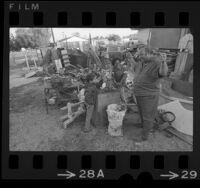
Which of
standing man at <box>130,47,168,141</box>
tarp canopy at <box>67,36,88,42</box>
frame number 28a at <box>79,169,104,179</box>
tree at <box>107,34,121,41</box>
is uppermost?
tree at <box>107,34,121,41</box>

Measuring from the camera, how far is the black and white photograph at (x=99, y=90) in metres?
3.30

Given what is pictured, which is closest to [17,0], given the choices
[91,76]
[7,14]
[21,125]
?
[7,14]

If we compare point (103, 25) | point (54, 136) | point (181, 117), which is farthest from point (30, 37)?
point (181, 117)

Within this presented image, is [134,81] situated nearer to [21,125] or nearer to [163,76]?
[163,76]

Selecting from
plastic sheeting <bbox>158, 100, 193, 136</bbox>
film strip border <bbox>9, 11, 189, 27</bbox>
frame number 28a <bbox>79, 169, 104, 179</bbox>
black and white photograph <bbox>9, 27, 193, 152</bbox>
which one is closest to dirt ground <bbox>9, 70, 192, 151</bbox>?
black and white photograph <bbox>9, 27, 193, 152</bbox>

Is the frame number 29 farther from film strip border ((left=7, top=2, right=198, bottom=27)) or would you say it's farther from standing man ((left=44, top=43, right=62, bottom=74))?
standing man ((left=44, top=43, right=62, bottom=74))

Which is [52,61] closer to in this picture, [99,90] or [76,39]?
[76,39]

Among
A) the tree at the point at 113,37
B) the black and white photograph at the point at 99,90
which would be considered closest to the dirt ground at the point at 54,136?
the black and white photograph at the point at 99,90

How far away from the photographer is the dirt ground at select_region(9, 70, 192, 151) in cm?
337

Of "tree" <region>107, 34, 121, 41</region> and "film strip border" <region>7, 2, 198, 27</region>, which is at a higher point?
"film strip border" <region>7, 2, 198, 27</region>

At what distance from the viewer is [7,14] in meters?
3.25

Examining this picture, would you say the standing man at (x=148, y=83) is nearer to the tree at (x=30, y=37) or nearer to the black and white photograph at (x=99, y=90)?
the black and white photograph at (x=99, y=90)

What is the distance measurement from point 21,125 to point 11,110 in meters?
0.23

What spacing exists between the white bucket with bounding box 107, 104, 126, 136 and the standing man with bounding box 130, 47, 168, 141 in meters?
0.27
